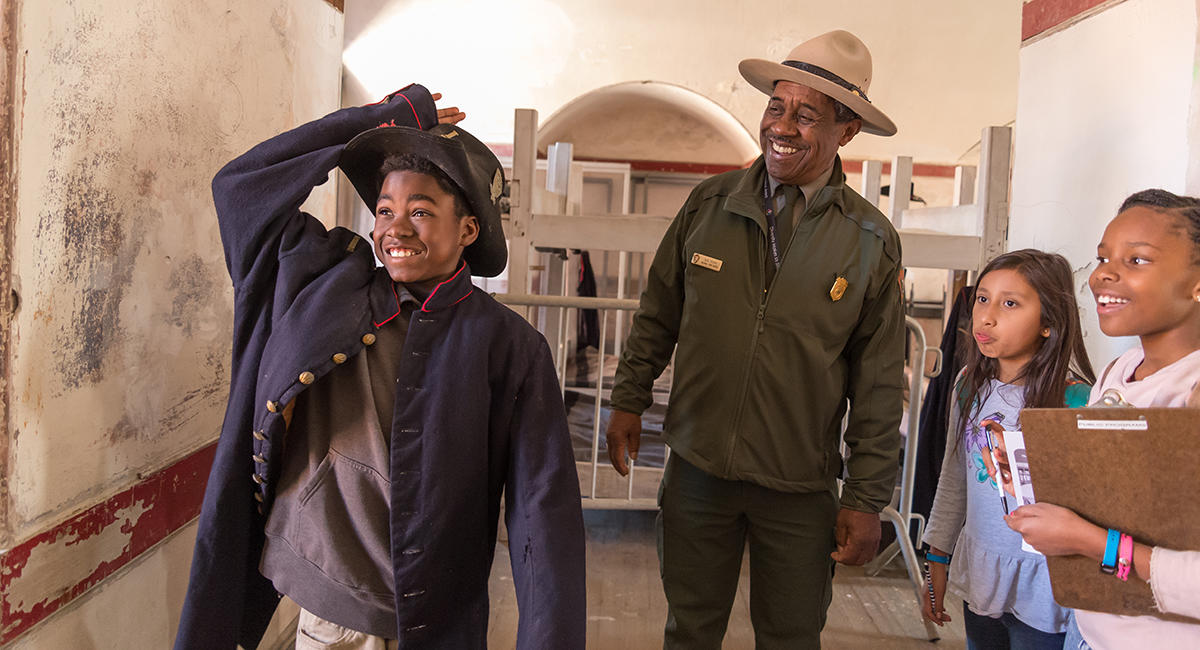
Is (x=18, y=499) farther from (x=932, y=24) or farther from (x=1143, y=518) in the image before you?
(x=932, y=24)

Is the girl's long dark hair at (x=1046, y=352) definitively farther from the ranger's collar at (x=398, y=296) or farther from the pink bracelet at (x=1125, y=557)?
the ranger's collar at (x=398, y=296)

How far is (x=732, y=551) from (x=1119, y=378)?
1.01 m


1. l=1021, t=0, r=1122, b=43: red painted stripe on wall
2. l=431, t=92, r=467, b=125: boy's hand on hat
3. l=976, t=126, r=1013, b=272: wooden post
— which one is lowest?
l=431, t=92, r=467, b=125: boy's hand on hat

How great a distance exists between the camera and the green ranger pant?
209cm

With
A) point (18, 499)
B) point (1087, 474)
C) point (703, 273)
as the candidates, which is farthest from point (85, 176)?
point (1087, 474)

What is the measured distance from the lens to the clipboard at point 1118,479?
127cm

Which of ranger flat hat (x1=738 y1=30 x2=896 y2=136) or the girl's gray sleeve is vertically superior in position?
ranger flat hat (x1=738 y1=30 x2=896 y2=136)

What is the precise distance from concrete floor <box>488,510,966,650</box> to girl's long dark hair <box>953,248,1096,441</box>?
1535 millimetres

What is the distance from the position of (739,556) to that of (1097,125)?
180 centimetres

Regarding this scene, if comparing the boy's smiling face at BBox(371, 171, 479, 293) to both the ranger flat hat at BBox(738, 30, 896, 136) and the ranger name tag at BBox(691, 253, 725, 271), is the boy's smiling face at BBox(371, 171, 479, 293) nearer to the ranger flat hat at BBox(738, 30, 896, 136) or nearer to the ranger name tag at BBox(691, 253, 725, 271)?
the ranger name tag at BBox(691, 253, 725, 271)

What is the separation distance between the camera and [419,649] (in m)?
1.50

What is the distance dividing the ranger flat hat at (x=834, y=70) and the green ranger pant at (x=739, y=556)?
3.21ft

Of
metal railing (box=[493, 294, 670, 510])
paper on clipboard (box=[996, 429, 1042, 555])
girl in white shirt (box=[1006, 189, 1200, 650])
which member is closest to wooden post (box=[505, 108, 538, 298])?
metal railing (box=[493, 294, 670, 510])

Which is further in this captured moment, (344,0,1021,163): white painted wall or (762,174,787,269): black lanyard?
(344,0,1021,163): white painted wall
